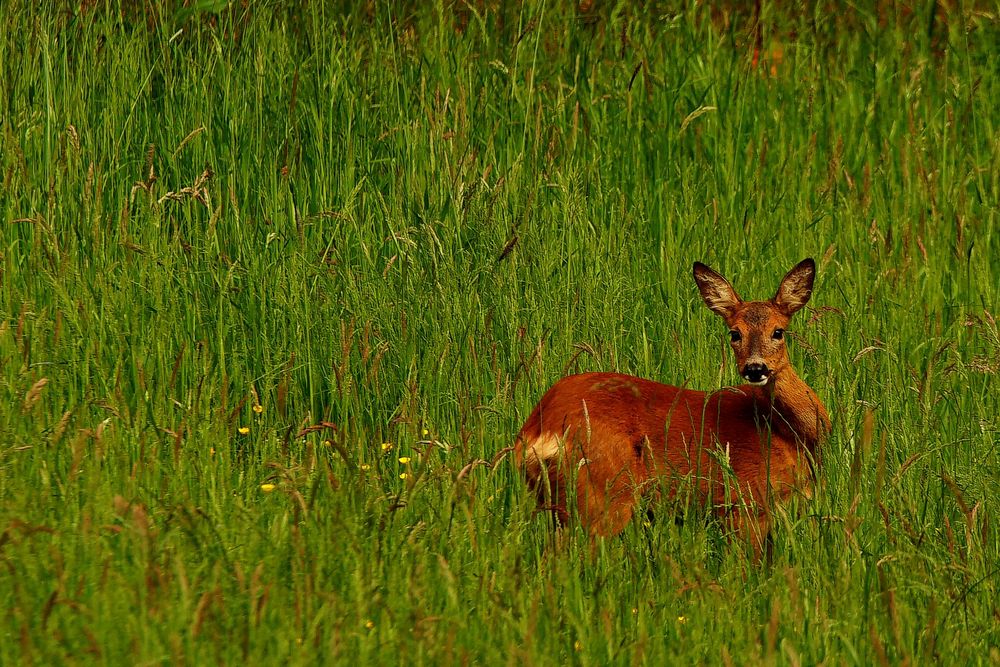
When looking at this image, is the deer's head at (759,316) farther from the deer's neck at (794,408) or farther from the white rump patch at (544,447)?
the white rump patch at (544,447)

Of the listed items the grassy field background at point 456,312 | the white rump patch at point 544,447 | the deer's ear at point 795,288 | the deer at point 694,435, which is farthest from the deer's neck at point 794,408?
the white rump patch at point 544,447

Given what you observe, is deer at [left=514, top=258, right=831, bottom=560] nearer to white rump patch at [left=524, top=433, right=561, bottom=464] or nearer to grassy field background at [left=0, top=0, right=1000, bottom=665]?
white rump patch at [left=524, top=433, right=561, bottom=464]

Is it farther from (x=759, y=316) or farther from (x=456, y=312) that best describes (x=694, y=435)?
(x=456, y=312)

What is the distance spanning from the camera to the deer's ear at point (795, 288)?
14.9 ft

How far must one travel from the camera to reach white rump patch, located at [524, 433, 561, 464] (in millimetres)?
4090

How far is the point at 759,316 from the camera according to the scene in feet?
14.8

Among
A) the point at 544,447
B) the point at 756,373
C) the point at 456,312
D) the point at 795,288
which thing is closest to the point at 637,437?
the point at 544,447

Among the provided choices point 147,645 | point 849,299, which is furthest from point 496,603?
point 849,299

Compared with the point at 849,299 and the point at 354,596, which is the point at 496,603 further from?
the point at 849,299

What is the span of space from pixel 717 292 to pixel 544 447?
0.93 m

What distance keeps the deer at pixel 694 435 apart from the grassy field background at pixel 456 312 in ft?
0.44

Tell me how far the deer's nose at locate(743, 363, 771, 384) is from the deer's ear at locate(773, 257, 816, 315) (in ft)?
1.01

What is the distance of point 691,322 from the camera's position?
527 cm

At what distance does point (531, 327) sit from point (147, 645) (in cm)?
254
